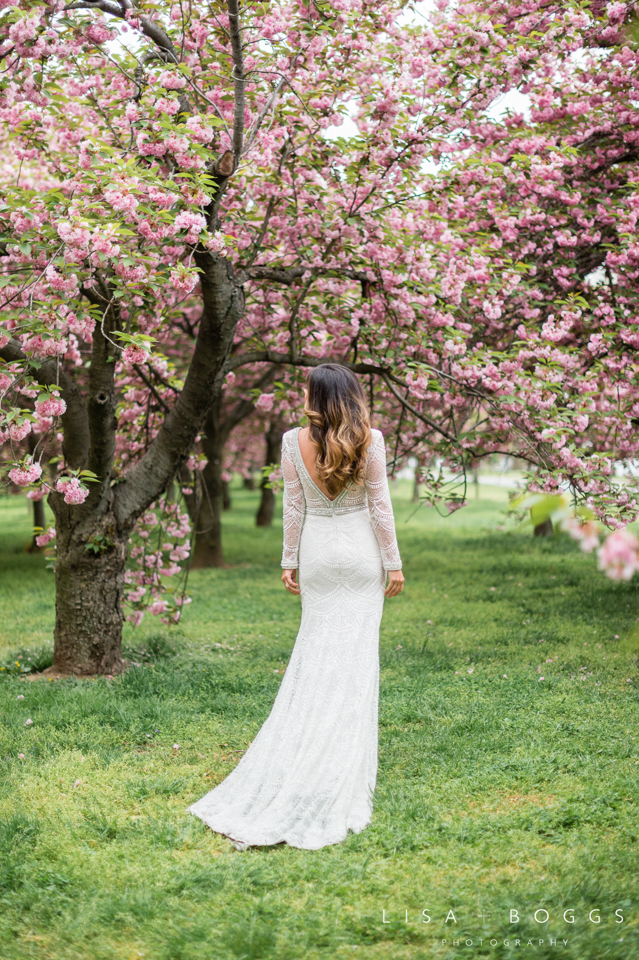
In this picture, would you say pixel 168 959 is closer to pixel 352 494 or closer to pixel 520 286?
pixel 352 494

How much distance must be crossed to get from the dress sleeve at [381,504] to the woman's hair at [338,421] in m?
0.08

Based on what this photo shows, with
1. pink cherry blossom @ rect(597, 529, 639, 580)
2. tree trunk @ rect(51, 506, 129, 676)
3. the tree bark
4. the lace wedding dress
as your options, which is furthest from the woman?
the tree bark

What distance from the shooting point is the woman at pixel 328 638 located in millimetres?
3510

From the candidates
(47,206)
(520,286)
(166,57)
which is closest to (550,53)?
(520,286)

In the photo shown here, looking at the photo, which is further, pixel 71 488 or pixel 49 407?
pixel 71 488

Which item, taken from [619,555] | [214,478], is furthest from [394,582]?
[214,478]

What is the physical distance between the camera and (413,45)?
6.74 m

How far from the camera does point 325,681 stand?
378 centimetres

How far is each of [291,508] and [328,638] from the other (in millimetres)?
666

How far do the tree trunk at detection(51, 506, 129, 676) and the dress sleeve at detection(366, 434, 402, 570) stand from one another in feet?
9.63

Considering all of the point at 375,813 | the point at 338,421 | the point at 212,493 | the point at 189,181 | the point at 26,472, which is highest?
the point at 189,181

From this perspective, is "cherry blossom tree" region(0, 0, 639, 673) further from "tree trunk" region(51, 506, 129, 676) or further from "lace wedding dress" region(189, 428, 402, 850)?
"lace wedding dress" region(189, 428, 402, 850)

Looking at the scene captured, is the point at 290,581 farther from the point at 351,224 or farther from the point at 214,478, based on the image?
the point at 214,478

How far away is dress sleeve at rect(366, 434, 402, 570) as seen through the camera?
3.78 m
